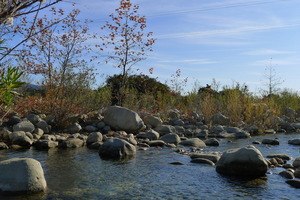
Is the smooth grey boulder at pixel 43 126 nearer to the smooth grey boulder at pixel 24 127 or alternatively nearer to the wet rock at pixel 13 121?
the smooth grey boulder at pixel 24 127

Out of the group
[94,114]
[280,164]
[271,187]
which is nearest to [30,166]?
[271,187]

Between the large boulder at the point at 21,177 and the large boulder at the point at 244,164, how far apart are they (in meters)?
3.44

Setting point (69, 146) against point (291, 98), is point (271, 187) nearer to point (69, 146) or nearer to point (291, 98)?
point (69, 146)

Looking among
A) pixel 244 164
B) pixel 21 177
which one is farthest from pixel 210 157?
pixel 21 177

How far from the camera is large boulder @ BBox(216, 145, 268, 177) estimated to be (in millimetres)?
6461

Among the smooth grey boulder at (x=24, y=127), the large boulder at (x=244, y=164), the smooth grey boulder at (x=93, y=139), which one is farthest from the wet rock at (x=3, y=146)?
A: the large boulder at (x=244, y=164)

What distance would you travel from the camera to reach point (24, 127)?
1059 centimetres

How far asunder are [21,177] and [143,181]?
205 centimetres

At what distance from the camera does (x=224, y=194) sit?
5.28 m

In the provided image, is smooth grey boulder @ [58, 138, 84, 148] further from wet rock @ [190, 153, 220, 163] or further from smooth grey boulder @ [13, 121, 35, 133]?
wet rock @ [190, 153, 220, 163]

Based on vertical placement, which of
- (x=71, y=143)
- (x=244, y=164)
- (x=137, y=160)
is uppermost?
(x=71, y=143)

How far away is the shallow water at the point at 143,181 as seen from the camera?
520cm

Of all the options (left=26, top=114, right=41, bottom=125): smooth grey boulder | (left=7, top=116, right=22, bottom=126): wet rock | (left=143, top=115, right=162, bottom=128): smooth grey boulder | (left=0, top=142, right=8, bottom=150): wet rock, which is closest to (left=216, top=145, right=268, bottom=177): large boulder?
(left=0, top=142, right=8, bottom=150): wet rock

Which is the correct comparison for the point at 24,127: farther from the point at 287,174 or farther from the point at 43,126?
the point at 287,174
